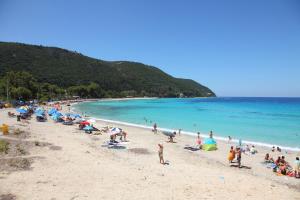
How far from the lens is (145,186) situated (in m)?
10.1

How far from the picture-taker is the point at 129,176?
36.8 ft

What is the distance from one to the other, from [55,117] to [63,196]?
911 inches

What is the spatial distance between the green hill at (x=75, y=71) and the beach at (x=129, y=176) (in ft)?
295

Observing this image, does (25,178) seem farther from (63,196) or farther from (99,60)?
(99,60)

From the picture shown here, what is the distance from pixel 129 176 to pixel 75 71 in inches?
5140

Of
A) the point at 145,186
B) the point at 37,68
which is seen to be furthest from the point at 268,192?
the point at 37,68

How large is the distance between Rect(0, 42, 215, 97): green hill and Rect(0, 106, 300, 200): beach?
89.9 metres

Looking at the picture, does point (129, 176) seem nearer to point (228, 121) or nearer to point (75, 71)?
point (228, 121)

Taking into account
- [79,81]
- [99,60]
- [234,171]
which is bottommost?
[234,171]

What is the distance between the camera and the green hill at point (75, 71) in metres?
109

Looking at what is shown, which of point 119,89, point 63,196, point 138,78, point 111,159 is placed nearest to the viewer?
point 63,196

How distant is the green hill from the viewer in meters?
109

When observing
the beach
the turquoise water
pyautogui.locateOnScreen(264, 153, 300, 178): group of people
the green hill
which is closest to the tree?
the turquoise water

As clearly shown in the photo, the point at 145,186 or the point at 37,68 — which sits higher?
the point at 37,68
